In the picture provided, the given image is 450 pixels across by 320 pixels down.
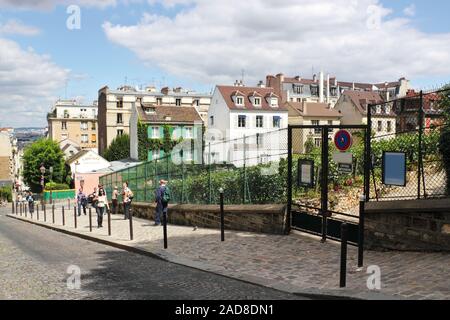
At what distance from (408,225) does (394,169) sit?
1186mm

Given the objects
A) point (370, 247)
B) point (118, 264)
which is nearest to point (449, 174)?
point (370, 247)

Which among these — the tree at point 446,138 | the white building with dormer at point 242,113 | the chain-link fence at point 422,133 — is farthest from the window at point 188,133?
the tree at point 446,138

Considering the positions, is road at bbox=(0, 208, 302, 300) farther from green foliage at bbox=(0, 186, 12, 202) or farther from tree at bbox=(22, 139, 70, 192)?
green foliage at bbox=(0, 186, 12, 202)

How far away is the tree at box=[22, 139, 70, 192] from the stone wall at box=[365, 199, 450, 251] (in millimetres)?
66239

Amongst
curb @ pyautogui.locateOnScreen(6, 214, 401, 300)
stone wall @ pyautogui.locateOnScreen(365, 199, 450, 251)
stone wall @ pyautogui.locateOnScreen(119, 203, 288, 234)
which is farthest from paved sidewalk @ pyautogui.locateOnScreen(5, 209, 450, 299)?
stone wall @ pyautogui.locateOnScreen(119, 203, 288, 234)

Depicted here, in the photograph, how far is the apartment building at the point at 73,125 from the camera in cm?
9738

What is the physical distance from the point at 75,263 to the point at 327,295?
231 inches

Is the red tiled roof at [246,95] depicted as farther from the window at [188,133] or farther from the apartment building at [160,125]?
the window at [188,133]

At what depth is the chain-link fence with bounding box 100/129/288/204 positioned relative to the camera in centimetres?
1305

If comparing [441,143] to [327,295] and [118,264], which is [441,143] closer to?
[327,295]

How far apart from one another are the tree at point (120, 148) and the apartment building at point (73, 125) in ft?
91.7

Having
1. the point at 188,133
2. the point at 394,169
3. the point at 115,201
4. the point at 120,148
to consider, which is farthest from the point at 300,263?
the point at 120,148

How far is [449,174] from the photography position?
9.26m
